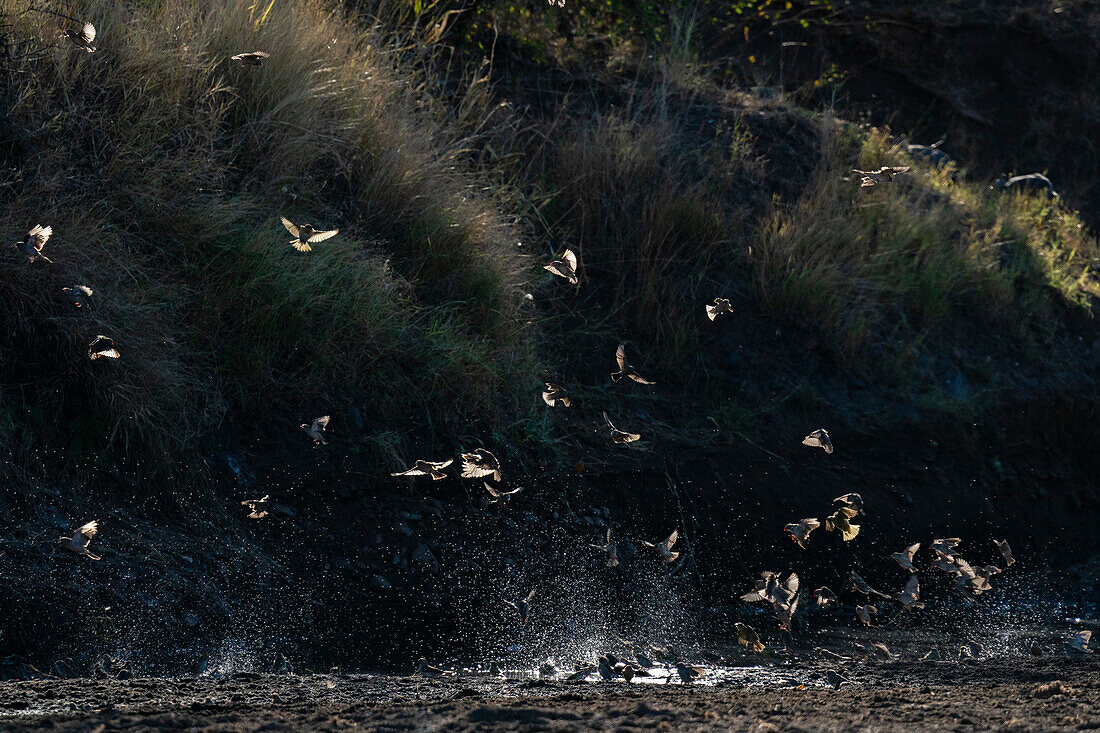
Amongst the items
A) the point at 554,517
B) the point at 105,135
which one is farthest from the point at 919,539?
the point at 105,135

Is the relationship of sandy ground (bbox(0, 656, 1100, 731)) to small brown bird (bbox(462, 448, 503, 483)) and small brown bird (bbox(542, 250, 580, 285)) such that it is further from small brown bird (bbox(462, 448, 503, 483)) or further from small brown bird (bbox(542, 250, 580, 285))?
small brown bird (bbox(542, 250, 580, 285))

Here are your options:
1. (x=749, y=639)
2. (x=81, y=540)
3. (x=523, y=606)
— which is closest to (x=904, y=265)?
(x=749, y=639)

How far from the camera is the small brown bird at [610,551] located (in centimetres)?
411

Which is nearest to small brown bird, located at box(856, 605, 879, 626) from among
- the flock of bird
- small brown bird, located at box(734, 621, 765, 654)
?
the flock of bird

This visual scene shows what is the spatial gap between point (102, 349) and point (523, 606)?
1702 millimetres

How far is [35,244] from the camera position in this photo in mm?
3574

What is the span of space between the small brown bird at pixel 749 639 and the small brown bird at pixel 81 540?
2113mm

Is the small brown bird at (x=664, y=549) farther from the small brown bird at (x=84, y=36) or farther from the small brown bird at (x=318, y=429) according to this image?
the small brown bird at (x=84, y=36)

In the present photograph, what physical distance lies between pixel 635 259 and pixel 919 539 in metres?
2.00

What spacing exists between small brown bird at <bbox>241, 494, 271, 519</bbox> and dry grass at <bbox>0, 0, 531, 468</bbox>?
34cm

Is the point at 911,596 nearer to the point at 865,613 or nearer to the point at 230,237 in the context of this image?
the point at 865,613

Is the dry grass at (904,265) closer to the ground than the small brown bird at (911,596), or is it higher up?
higher up

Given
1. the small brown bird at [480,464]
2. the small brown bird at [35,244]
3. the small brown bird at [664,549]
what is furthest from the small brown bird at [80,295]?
the small brown bird at [664,549]

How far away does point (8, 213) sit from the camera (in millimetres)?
3756
